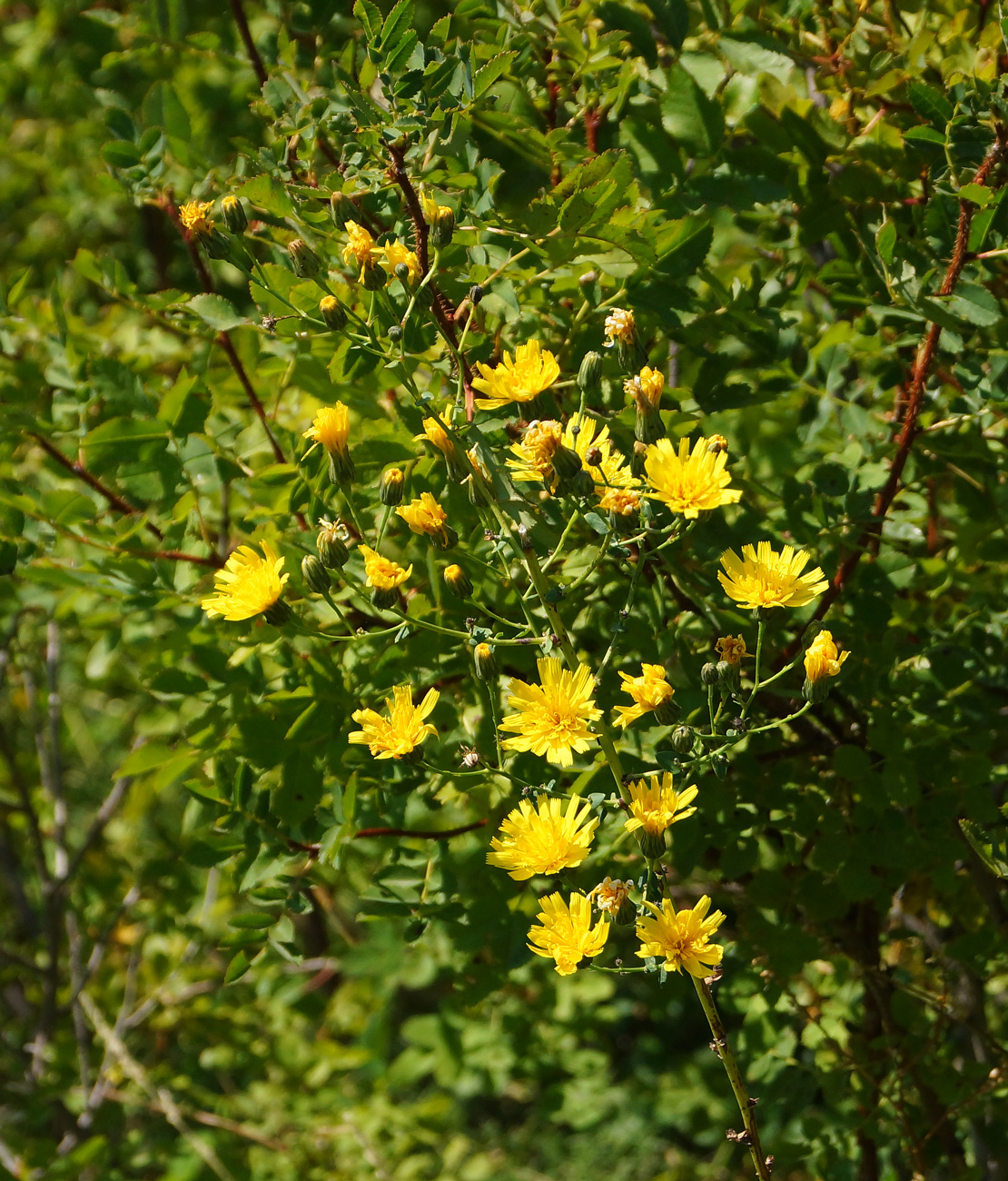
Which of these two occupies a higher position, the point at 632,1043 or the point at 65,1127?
the point at 65,1127

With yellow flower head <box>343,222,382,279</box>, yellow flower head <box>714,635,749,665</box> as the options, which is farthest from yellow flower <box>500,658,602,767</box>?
yellow flower head <box>343,222,382,279</box>

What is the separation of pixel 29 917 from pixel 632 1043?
1617 mm

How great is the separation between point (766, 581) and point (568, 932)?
309mm

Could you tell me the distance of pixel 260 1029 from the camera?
2.34m

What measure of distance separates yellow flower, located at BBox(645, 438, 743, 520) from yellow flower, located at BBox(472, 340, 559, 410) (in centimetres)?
10

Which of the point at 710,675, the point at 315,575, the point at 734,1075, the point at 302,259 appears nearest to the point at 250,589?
the point at 315,575

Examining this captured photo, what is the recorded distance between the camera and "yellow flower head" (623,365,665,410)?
0.87m

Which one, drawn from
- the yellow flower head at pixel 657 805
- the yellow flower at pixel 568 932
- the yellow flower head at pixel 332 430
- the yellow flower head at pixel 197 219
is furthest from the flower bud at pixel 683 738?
the yellow flower head at pixel 197 219

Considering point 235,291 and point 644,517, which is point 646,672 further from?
point 235,291

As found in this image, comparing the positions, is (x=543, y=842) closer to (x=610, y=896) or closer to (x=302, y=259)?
(x=610, y=896)

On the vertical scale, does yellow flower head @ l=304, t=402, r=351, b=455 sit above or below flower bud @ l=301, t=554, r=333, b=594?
above

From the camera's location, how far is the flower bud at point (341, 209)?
2.96ft

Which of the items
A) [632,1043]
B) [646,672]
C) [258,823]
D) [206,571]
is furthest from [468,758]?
[632,1043]

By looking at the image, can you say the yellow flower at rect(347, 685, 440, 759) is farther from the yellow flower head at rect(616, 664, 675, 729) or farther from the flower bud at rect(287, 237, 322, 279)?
the flower bud at rect(287, 237, 322, 279)
